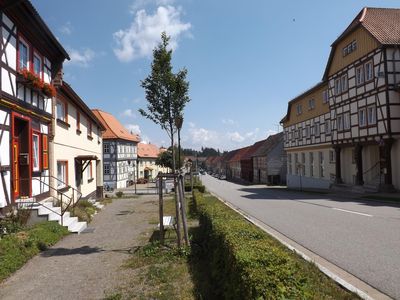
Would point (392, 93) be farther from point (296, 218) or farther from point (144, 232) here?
point (144, 232)

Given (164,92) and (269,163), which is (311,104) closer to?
(269,163)

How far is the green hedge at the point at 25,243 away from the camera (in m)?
8.31

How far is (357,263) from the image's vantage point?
25.6 feet

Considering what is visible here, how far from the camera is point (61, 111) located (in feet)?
63.1

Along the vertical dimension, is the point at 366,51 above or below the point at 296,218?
above

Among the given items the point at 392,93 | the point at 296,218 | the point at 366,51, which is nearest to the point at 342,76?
the point at 366,51

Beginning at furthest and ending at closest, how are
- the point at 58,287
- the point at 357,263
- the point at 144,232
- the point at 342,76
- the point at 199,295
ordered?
the point at 342,76, the point at 144,232, the point at 357,263, the point at 58,287, the point at 199,295

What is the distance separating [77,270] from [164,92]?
298 inches

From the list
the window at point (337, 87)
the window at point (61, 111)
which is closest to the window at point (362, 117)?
the window at point (337, 87)

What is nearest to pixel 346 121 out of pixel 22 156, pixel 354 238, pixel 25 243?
pixel 354 238

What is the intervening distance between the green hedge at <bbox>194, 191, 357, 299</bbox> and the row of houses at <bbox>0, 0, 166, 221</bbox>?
721cm

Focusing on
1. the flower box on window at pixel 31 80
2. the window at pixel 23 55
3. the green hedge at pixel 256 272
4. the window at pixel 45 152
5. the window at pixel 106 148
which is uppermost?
the window at pixel 23 55

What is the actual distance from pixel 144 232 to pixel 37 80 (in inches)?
238

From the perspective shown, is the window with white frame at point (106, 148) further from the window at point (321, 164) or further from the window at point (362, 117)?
the window at point (362, 117)
